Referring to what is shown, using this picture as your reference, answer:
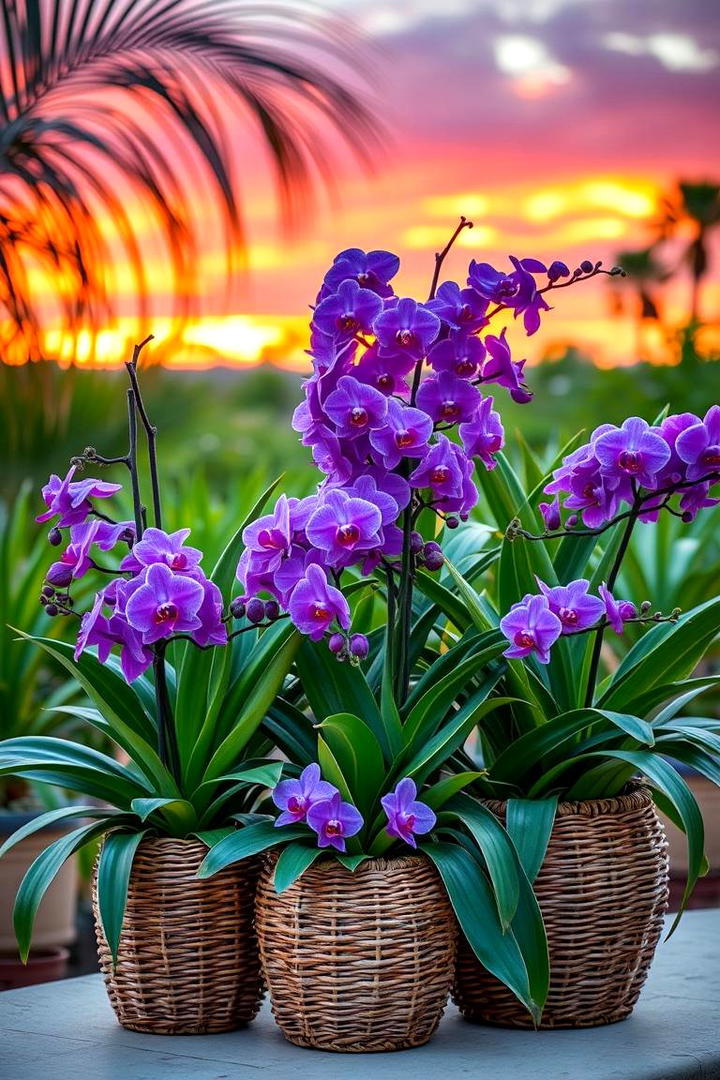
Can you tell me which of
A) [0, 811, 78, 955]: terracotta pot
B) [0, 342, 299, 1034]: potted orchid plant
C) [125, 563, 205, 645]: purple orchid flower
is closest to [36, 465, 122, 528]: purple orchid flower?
[0, 342, 299, 1034]: potted orchid plant

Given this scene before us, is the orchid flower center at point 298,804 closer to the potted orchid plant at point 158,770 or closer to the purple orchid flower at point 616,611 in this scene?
the potted orchid plant at point 158,770

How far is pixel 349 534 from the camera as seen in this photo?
5.40ft

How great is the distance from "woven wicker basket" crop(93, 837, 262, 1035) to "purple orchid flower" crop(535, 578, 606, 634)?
1.68 feet

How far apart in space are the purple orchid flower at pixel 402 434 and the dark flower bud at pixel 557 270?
0.28 meters

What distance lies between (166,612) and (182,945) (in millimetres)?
447

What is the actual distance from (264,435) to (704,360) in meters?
21.1

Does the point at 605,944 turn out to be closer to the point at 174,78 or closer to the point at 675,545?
the point at 675,545

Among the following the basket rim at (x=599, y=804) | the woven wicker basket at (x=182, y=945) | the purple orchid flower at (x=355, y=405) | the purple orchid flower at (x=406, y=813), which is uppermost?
the purple orchid flower at (x=355, y=405)

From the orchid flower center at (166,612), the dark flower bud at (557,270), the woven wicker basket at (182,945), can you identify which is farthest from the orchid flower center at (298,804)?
the dark flower bud at (557,270)

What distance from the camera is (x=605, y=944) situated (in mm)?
1839

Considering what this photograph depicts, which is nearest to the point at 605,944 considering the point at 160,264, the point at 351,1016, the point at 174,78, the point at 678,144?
the point at 351,1016

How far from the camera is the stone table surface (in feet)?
5.50

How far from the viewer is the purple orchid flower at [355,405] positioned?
66.7 inches

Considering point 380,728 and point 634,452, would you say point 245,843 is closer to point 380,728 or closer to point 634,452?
point 380,728
